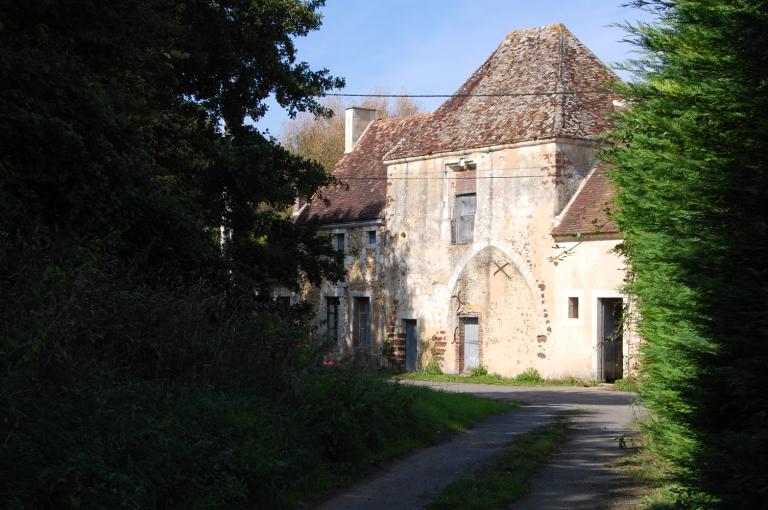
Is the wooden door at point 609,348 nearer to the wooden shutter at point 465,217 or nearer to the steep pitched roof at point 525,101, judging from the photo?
the steep pitched roof at point 525,101

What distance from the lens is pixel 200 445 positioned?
7.57 metres

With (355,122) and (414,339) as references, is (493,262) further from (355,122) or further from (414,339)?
(355,122)

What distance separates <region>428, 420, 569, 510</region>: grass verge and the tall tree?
15.1 feet

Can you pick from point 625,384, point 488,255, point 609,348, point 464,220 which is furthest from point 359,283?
point 625,384

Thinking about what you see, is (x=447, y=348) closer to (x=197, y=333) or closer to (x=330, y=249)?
(x=330, y=249)

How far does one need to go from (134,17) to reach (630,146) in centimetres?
724

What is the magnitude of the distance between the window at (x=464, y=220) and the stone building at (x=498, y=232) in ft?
0.16

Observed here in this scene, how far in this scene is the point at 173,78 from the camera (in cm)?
1723

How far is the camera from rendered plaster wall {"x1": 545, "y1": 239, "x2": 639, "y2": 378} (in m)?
25.0

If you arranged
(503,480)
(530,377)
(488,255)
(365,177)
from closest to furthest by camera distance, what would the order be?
(503,480) → (530,377) → (488,255) → (365,177)

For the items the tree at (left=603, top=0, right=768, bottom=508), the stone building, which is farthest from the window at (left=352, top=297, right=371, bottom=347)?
the tree at (left=603, top=0, right=768, bottom=508)

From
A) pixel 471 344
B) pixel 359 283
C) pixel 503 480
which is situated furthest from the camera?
pixel 359 283

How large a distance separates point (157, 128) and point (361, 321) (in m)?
18.1

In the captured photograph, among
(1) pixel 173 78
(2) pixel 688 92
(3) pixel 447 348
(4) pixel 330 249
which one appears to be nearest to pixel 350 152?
(3) pixel 447 348
